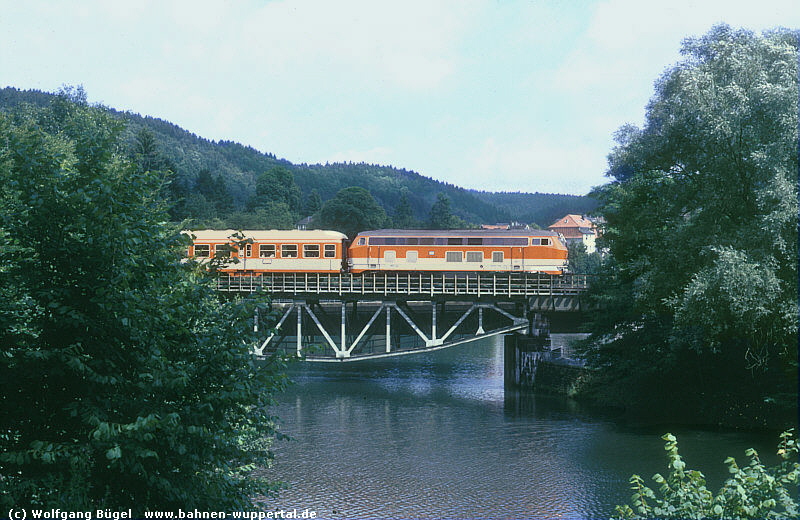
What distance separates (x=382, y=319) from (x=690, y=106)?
93.1ft

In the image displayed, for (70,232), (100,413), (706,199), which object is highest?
(706,199)

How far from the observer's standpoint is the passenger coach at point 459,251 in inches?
1799

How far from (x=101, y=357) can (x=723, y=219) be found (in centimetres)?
2267

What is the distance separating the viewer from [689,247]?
1071 inches

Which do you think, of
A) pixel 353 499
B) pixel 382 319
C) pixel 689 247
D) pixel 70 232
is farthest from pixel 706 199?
pixel 382 319

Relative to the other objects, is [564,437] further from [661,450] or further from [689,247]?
[689,247]

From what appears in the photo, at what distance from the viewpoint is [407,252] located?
47000mm

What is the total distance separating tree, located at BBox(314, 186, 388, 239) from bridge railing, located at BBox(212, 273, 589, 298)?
65.8 meters

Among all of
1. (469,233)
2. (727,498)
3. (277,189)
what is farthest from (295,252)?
(277,189)

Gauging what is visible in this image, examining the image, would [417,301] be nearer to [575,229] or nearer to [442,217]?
[442,217]

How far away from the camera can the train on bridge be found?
45750mm

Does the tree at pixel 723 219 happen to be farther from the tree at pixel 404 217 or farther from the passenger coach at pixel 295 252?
the tree at pixel 404 217

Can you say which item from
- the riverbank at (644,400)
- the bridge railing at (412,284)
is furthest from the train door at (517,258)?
the riverbank at (644,400)

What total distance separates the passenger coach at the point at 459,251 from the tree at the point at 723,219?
11516 millimetres
